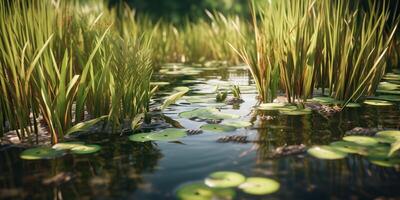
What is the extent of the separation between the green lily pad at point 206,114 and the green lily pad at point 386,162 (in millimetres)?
871

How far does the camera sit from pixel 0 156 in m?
1.83

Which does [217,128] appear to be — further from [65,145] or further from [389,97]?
[389,97]

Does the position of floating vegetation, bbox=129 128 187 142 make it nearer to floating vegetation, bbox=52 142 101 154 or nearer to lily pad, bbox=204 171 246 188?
floating vegetation, bbox=52 142 101 154

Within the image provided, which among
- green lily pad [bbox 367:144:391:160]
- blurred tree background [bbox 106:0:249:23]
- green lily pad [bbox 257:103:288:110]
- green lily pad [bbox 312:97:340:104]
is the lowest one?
green lily pad [bbox 367:144:391:160]

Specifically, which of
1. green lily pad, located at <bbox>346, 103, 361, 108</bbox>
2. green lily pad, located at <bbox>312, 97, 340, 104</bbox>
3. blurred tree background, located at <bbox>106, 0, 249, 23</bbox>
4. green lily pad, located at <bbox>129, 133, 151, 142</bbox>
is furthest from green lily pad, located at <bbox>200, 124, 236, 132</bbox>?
blurred tree background, located at <bbox>106, 0, 249, 23</bbox>

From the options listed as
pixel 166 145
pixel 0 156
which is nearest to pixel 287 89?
pixel 166 145

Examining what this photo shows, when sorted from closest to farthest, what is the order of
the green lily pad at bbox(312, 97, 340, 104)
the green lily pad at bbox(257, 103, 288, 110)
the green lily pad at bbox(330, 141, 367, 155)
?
the green lily pad at bbox(330, 141, 367, 155), the green lily pad at bbox(257, 103, 288, 110), the green lily pad at bbox(312, 97, 340, 104)

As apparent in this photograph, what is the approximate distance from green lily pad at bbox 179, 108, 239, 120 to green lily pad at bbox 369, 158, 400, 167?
34.3 inches

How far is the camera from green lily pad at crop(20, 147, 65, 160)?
1.79 meters

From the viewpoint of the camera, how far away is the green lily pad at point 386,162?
1627 millimetres

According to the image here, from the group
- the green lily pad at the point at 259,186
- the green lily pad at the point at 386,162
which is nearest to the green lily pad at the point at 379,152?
the green lily pad at the point at 386,162

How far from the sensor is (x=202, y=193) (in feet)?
4.58

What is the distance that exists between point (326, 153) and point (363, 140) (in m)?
0.26

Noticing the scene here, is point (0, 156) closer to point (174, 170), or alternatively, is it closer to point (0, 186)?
point (0, 186)
